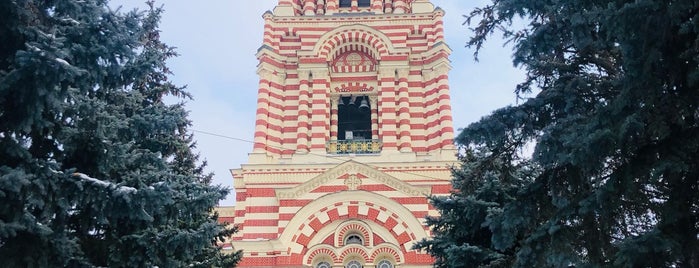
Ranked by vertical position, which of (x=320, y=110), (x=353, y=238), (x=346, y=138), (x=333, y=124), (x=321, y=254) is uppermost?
(x=320, y=110)

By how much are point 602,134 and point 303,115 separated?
631 inches

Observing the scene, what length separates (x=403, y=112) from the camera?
74.4 feet

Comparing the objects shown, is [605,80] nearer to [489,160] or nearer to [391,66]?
[489,160]

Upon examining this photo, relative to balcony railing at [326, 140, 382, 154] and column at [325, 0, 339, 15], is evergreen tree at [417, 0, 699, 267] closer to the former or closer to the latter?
balcony railing at [326, 140, 382, 154]

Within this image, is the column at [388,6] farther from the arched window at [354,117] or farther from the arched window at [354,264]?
the arched window at [354,264]

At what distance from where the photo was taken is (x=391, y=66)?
76.6 ft

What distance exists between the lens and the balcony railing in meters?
22.1

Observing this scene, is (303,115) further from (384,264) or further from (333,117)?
(384,264)

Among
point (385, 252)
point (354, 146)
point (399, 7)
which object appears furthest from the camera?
point (399, 7)

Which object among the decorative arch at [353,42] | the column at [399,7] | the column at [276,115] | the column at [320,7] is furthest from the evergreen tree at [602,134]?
the column at [320,7]

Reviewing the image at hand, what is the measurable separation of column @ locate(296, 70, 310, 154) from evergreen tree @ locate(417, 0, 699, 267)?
447 inches

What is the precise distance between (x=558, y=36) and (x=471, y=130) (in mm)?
1746

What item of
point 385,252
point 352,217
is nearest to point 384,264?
point 385,252

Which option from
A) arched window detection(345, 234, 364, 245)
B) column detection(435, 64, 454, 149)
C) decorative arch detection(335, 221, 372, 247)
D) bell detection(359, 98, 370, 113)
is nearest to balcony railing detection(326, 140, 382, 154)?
bell detection(359, 98, 370, 113)
